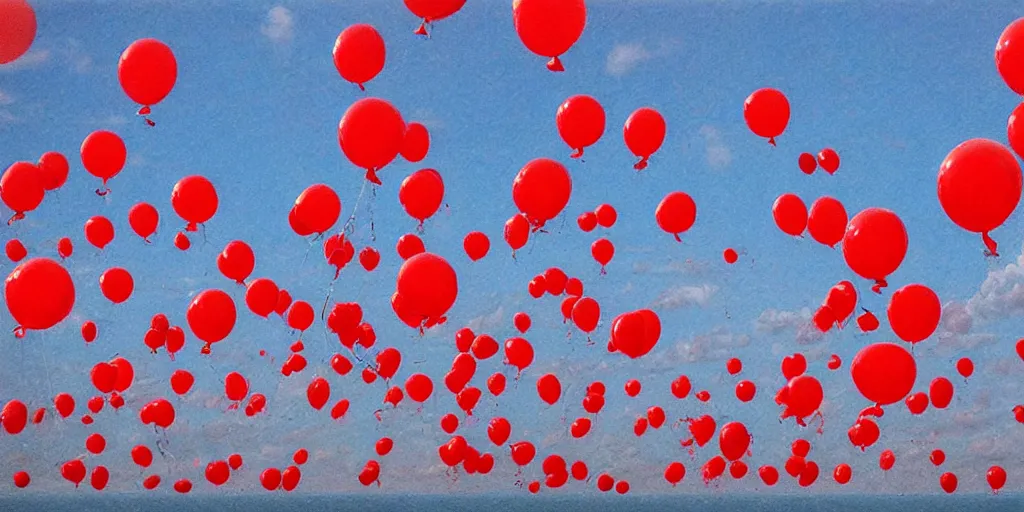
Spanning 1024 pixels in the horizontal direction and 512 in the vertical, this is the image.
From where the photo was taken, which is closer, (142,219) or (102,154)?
(102,154)

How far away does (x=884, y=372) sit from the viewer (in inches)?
124

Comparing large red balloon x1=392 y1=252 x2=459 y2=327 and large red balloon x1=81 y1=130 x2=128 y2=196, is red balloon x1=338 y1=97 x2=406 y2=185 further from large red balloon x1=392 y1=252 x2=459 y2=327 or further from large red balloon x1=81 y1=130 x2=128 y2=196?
large red balloon x1=81 y1=130 x2=128 y2=196

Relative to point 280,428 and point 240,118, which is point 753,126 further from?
point 280,428

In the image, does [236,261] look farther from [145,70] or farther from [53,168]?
[145,70]

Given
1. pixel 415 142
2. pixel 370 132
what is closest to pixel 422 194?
pixel 415 142

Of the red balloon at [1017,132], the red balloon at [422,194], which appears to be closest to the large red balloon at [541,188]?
the red balloon at [422,194]

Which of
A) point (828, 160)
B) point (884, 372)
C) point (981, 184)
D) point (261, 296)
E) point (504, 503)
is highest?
point (504, 503)

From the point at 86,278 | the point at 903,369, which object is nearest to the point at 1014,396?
the point at 903,369

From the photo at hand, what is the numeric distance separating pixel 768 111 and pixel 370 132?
146 centimetres

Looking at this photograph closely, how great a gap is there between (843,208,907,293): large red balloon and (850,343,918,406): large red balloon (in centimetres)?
35

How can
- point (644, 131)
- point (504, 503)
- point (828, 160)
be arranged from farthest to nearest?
point (504, 503) < point (828, 160) < point (644, 131)

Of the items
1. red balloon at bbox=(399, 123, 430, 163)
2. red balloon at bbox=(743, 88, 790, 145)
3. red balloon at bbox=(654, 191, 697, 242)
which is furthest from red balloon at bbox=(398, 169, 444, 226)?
red balloon at bbox=(743, 88, 790, 145)

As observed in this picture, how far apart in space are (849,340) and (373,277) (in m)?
2.83

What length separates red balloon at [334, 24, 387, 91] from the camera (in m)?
2.88
